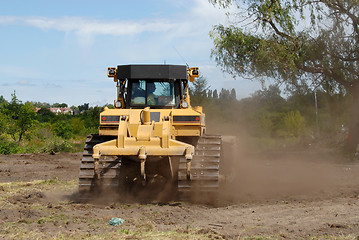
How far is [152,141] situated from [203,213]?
1.64 metres

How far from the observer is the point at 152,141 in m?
8.73

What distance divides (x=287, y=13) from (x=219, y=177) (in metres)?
11.3

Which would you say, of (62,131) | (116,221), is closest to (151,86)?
(116,221)

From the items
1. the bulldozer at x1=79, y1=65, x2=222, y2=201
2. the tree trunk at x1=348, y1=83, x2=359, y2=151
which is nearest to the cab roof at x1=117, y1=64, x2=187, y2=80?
the bulldozer at x1=79, y1=65, x2=222, y2=201

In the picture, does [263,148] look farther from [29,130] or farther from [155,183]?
[155,183]

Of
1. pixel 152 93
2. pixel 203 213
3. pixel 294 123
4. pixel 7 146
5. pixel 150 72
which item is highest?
pixel 150 72

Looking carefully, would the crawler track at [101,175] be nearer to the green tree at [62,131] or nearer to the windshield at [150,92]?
the windshield at [150,92]

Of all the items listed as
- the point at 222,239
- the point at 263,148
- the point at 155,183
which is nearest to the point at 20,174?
the point at 155,183

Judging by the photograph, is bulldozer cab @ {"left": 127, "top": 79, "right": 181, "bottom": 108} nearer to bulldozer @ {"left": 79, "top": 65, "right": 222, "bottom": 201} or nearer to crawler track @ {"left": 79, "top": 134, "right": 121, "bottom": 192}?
bulldozer @ {"left": 79, "top": 65, "right": 222, "bottom": 201}

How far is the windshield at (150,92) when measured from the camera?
10748 millimetres

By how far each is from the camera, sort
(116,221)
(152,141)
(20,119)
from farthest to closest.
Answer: (20,119) < (152,141) < (116,221)

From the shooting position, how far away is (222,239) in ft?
20.0

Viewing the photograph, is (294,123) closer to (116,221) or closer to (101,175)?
(101,175)

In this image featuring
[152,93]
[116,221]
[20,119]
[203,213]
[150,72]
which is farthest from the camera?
[20,119]
